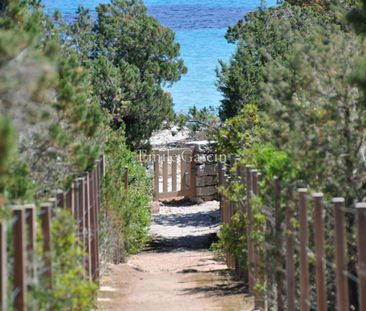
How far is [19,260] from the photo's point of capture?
248 inches

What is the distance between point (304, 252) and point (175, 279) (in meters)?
6.69

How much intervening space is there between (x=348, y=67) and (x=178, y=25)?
4568 centimetres

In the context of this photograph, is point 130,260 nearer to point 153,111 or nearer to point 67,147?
point 153,111

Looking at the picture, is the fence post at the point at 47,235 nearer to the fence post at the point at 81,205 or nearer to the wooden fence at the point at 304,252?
the wooden fence at the point at 304,252

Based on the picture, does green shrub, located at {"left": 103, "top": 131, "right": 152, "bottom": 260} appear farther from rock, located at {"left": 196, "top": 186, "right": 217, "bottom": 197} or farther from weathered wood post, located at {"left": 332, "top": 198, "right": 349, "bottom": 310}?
weathered wood post, located at {"left": 332, "top": 198, "right": 349, "bottom": 310}

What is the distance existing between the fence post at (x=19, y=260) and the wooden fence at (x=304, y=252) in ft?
6.70

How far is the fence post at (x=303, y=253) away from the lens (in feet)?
27.0

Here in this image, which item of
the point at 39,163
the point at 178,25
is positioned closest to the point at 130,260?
the point at 39,163

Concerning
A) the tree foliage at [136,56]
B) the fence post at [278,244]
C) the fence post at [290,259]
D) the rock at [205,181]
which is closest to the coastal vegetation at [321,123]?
the fence post at [278,244]

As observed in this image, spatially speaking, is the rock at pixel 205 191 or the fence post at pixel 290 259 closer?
the fence post at pixel 290 259

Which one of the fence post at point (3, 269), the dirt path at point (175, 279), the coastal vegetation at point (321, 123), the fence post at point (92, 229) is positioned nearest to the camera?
the fence post at point (3, 269)

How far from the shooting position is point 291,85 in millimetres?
9875

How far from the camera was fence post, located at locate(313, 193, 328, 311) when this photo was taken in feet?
25.7

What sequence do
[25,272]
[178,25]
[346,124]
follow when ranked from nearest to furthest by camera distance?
[25,272] → [346,124] → [178,25]
